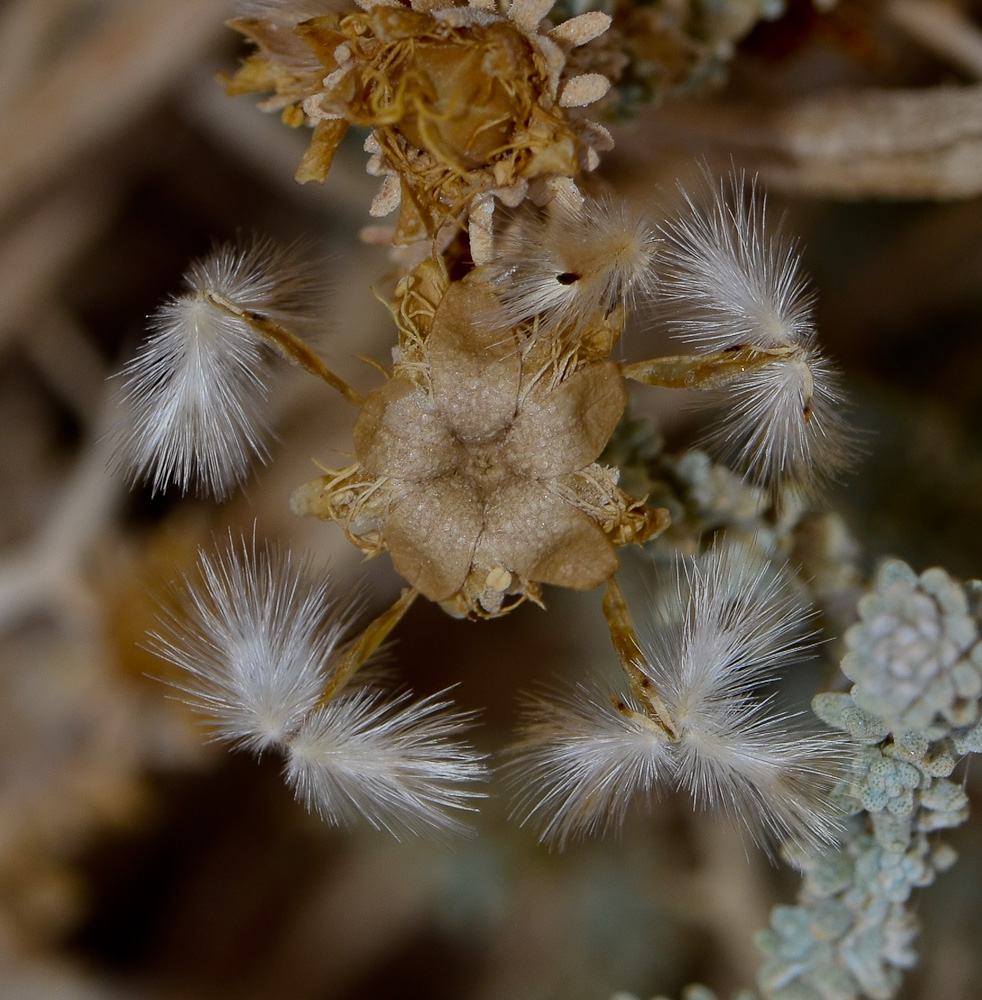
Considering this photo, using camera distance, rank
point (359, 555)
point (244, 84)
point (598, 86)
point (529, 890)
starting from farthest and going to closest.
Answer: point (529, 890) → point (359, 555) → point (244, 84) → point (598, 86)

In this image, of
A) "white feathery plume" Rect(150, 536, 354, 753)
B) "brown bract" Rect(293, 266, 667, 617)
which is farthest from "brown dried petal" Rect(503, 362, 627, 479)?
A: "white feathery plume" Rect(150, 536, 354, 753)

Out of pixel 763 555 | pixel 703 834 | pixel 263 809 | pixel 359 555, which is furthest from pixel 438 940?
pixel 763 555

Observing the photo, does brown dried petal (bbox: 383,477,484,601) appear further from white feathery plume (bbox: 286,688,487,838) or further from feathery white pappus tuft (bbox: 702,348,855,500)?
feathery white pappus tuft (bbox: 702,348,855,500)

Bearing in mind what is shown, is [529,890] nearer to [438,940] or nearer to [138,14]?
[438,940]

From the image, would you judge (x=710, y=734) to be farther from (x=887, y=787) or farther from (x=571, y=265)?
(x=571, y=265)

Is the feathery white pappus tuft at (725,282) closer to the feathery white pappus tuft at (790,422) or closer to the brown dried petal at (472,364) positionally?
the feathery white pappus tuft at (790,422)

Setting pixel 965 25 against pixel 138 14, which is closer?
pixel 965 25

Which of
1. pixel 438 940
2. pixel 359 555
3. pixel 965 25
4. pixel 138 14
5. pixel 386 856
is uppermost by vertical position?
pixel 138 14

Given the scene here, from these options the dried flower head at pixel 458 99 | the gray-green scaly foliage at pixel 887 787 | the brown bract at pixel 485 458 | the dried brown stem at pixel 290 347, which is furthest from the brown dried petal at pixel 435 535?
the gray-green scaly foliage at pixel 887 787
